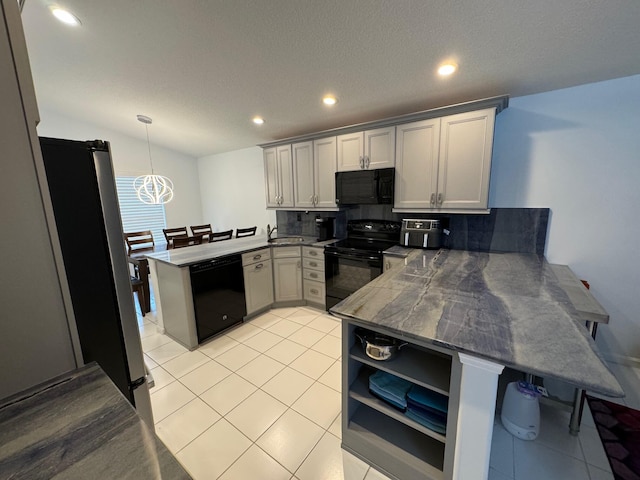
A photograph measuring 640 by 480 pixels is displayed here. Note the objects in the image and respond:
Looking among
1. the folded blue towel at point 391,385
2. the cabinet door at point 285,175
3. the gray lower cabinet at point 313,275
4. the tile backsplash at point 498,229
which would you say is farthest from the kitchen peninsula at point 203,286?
the folded blue towel at point 391,385

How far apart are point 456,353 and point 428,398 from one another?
16.8 inches

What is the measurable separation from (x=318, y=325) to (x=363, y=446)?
62.3 inches

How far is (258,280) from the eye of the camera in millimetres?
3129

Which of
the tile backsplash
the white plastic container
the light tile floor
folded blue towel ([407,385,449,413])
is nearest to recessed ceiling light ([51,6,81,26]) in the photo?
the light tile floor

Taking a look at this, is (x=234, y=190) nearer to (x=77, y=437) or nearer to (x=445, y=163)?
(x=445, y=163)

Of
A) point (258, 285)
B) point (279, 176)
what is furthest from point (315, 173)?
point (258, 285)

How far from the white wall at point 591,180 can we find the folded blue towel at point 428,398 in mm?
1953

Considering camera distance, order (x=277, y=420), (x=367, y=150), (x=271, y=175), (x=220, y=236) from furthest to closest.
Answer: (x=220, y=236)
(x=271, y=175)
(x=367, y=150)
(x=277, y=420)

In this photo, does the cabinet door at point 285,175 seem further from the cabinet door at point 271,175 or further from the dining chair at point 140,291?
the dining chair at point 140,291

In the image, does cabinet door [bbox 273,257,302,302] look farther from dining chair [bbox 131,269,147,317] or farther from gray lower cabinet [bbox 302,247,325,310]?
dining chair [bbox 131,269,147,317]

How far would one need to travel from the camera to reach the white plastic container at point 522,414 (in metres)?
1.52

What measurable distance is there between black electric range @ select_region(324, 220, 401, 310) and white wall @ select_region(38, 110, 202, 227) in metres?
3.89

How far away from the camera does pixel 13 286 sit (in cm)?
71

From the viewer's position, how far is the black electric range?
109 inches
